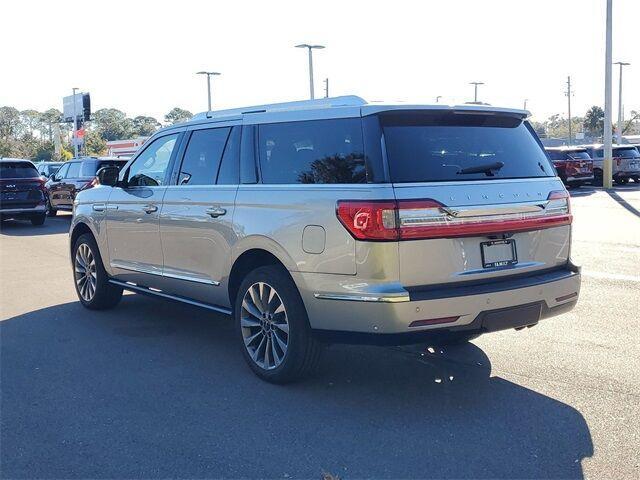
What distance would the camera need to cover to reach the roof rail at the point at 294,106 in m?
4.77

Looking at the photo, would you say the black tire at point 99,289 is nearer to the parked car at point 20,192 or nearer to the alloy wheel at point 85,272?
the alloy wheel at point 85,272

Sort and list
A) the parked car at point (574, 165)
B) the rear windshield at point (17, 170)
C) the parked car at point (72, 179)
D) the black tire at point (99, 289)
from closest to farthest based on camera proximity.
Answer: the black tire at point (99, 289)
the rear windshield at point (17, 170)
the parked car at point (72, 179)
the parked car at point (574, 165)

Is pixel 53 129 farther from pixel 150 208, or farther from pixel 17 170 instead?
pixel 150 208

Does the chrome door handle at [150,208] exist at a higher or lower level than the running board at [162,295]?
higher

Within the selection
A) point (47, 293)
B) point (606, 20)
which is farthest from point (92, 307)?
point (606, 20)

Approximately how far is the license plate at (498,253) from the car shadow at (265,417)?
917mm

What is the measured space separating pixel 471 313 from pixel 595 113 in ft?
362

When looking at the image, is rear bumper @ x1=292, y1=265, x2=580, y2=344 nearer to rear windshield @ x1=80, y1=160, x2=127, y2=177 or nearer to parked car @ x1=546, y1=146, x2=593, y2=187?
rear windshield @ x1=80, y1=160, x2=127, y2=177

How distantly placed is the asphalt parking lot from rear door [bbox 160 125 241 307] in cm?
62

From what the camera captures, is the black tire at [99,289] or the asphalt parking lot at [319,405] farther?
the black tire at [99,289]

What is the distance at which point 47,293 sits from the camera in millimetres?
8727

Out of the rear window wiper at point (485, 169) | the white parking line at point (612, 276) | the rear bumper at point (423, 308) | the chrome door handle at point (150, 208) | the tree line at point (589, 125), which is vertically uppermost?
the tree line at point (589, 125)

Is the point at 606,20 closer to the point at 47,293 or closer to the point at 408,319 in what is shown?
the point at 47,293

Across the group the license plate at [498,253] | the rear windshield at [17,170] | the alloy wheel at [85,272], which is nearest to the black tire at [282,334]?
the license plate at [498,253]
